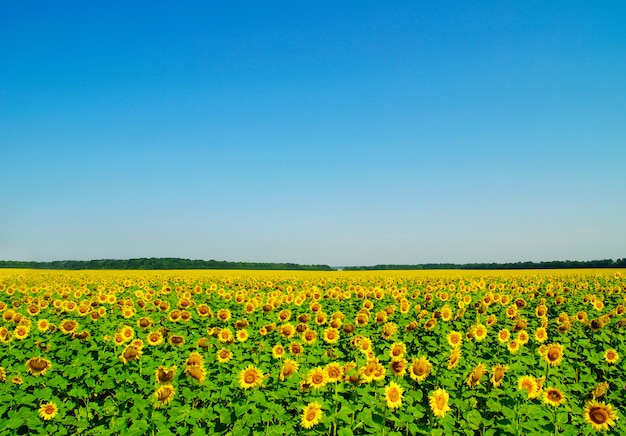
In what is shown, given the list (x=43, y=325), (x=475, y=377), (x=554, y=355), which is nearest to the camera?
(x=475, y=377)

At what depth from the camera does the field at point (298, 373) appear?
486cm

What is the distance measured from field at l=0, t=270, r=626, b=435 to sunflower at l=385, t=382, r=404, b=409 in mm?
12

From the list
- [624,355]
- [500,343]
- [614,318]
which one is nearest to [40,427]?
[500,343]

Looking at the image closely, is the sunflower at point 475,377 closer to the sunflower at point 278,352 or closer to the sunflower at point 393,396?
the sunflower at point 393,396

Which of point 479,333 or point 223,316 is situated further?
point 223,316

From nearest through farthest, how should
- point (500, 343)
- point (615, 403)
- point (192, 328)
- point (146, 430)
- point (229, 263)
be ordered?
point (146, 430) → point (615, 403) → point (500, 343) → point (192, 328) → point (229, 263)

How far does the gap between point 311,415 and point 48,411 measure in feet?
11.2

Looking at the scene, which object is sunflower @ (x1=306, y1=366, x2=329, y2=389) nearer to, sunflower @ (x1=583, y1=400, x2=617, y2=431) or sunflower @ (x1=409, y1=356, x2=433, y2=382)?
sunflower @ (x1=409, y1=356, x2=433, y2=382)

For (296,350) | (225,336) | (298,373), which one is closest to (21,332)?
(225,336)

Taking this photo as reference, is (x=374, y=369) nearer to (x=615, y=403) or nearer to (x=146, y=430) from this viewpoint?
(x=146, y=430)

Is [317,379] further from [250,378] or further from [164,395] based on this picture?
[164,395]

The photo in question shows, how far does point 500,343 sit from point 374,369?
11.8ft

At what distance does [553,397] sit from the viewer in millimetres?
4793

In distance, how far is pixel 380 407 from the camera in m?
4.95
